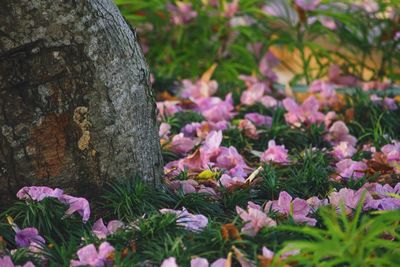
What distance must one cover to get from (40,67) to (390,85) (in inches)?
103

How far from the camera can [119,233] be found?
1.95 m

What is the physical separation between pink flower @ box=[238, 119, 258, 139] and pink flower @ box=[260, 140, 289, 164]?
31cm

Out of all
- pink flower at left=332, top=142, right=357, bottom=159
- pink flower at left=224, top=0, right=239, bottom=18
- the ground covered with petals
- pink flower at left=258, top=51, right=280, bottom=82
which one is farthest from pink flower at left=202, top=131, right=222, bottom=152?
pink flower at left=224, top=0, right=239, bottom=18

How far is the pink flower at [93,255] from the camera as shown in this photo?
71.4 inches

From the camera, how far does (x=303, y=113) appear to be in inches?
133

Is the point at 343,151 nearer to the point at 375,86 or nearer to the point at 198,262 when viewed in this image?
the point at 198,262

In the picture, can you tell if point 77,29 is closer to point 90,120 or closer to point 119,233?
A: point 90,120

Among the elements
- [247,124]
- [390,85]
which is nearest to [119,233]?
[247,124]

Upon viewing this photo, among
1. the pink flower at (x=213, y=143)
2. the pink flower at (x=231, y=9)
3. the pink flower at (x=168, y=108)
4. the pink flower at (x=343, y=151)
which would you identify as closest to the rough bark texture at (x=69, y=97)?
the pink flower at (x=213, y=143)

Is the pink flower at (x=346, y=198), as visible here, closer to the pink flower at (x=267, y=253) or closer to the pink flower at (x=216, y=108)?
the pink flower at (x=267, y=253)

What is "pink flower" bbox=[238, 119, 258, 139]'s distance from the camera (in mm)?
3113

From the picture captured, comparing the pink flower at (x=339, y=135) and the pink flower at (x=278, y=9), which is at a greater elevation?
the pink flower at (x=278, y=9)

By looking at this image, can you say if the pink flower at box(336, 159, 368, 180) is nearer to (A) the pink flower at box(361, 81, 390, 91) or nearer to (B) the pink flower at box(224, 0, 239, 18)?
(A) the pink flower at box(361, 81, 390, 91)

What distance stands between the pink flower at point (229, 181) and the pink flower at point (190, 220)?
297mm
